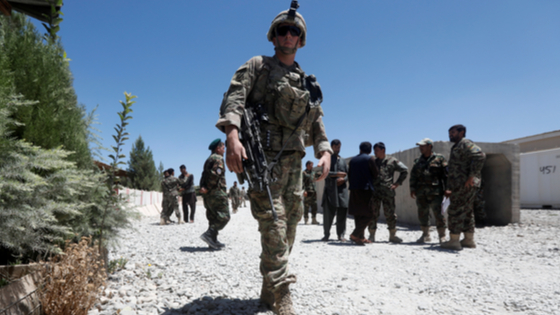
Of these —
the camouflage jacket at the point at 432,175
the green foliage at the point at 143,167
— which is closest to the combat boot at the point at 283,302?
the camouflage jacket at the point at 432,175

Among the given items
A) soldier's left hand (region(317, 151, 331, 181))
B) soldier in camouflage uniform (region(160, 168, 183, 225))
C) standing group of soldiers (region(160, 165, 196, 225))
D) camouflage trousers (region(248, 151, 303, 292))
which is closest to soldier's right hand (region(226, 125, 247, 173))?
camouflage trousers (region(248, 151, 303, 292))

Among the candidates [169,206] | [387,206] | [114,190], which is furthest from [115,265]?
[169,206]

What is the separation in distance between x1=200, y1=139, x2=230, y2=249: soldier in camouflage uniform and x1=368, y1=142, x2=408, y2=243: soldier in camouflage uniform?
294cm

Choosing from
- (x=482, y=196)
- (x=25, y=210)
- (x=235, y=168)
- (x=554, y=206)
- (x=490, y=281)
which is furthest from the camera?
(x=554, y=206)

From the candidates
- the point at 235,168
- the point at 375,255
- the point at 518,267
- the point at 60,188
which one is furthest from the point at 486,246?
the point at 60,188

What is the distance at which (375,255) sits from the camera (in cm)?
476

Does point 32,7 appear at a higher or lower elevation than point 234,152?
higher

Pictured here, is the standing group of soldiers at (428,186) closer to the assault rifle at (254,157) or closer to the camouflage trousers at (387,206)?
the camouflage trousers at (387,206)

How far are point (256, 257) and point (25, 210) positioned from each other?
282 cm

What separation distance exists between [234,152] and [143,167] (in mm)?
37326

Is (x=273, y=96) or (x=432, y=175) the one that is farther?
(x=432, y=175)

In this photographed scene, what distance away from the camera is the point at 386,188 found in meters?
6.38

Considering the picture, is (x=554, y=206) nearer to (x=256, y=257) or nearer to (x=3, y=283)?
(x=256, y=257)

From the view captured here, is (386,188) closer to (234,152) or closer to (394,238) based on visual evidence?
(394,238)
